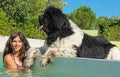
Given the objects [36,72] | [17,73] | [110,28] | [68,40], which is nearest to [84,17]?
[110,28]

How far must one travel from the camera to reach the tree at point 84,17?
55.3 metres

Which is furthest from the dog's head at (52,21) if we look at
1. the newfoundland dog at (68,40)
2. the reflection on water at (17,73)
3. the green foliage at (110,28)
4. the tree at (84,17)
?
Result: the tree at (84,17)

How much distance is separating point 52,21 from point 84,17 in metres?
49.5

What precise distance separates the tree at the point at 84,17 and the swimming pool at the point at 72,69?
4820 centimetres

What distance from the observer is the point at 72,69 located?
6168 mm

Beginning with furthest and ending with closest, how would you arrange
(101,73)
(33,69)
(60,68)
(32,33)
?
(32,33), (33,69), (60,68), (101,73)

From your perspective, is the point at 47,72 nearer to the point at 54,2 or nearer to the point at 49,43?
the point at 49,43

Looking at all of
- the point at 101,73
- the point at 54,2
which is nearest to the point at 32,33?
the point at 101,73

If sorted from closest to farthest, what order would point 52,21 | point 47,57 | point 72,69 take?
1. point 72,69
2. point 47,57
3. point 52,21

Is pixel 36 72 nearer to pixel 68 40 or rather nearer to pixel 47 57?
pixel 47 57

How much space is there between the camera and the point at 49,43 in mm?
7133

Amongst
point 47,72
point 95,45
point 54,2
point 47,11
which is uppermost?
point 54,2

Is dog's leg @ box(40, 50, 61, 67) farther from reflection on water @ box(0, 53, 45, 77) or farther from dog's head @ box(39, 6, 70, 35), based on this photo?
dog's head @ box(39, 6, 70, 35)

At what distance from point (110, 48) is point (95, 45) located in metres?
0.30
